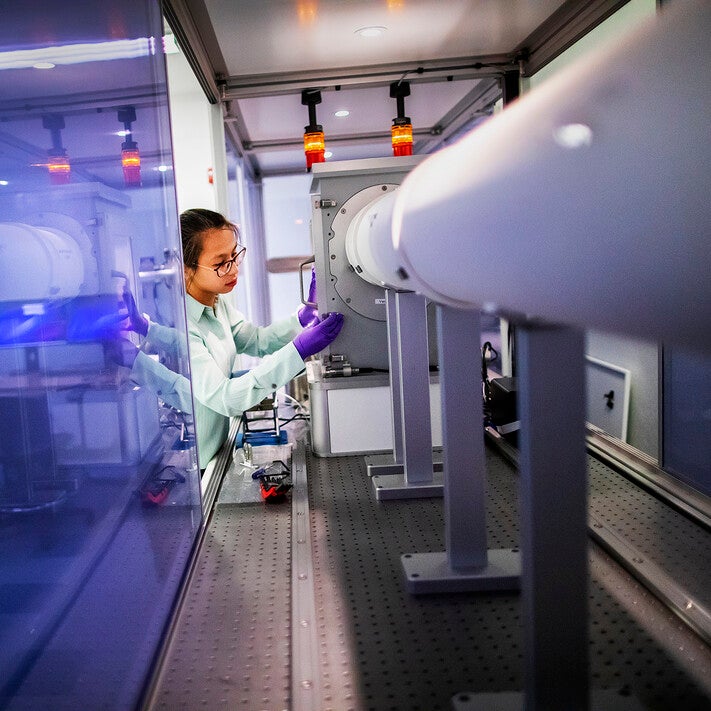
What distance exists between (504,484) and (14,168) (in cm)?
188

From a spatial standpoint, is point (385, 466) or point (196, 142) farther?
point (196, 142)

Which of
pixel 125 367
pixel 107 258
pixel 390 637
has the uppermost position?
pixel 107 258

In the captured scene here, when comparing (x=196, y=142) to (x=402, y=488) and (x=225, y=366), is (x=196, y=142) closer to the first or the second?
(x=225, y=366)

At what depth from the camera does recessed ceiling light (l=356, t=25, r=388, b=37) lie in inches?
109

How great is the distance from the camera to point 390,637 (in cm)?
148

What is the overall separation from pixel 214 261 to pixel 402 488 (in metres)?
1.11

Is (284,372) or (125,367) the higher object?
(125,367)

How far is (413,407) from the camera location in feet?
7.78

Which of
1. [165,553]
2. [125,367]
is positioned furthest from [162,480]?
[125,367]

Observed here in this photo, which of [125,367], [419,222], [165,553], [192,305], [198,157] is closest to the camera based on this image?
[419,222]

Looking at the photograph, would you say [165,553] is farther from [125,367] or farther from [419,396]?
[419,396]

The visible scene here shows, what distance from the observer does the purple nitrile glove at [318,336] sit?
102 inches

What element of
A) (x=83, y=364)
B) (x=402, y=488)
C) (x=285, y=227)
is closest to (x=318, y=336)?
(x=402, y=488)

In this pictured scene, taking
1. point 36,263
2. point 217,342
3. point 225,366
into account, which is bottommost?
point 225,366
